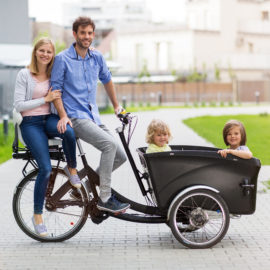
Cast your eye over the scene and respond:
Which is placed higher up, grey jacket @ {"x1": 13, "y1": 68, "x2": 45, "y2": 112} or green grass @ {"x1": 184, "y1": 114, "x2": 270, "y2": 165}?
grey jacket @ {"x1": 13, "y1": 68, "x2": 45, "y2": 112}

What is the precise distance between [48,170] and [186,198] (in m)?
1.16

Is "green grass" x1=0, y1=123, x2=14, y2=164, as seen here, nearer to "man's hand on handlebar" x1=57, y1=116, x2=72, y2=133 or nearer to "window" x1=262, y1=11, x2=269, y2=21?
"man's hand on handlebar" x1=57, y1=116, x2=72, y2=133

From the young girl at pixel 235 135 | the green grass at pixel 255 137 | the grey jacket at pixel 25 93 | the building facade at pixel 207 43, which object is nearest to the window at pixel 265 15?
the building facade at pixel 207 43

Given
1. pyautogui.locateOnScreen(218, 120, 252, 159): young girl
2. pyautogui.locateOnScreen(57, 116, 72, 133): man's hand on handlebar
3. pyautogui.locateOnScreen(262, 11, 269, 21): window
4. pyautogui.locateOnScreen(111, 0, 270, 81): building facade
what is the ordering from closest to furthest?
pyautogui.locateOnScreen(57, 116, 72, 133): man's hand on handlebar, pyautogui.locateOnScreen(218, 120, 252, 159): young girl, pyautogui.locateOnScreen(111, 0, 270, 81): building facade, pyautogui.locateOnScreen(262, 11, 269, 21): window

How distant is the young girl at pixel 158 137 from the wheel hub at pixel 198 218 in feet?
1.94

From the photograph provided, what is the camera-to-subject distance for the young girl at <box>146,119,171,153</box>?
634 centimetres

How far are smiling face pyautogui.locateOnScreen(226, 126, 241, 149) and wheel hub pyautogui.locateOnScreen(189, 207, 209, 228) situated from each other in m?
0.70

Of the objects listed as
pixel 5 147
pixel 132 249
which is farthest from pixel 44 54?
pixel 5 147

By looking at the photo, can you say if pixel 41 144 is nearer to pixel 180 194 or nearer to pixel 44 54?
pixel 44 54

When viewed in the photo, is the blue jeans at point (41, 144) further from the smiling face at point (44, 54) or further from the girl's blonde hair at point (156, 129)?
the girl's blonde hair at point (156, 129)

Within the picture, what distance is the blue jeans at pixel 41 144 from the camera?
6184mm

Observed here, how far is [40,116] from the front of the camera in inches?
247

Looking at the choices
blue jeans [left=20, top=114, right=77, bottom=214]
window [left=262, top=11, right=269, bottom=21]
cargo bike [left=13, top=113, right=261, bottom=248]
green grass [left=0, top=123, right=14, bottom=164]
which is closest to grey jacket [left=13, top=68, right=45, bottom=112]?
blue jeans [left=20, top=114, right=77, bottom=214]

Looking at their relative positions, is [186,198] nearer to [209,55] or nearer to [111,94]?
[111,94]
